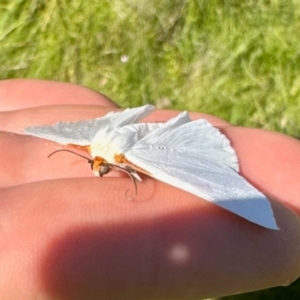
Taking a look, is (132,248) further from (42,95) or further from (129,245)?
(42,95)

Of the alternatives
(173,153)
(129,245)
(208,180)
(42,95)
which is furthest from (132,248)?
(42,95)

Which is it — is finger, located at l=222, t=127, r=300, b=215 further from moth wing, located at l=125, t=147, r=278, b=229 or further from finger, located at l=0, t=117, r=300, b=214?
moth wing, located at l=125, t=147, r=278, b=229

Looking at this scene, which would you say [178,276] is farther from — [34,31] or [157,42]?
[34,31]

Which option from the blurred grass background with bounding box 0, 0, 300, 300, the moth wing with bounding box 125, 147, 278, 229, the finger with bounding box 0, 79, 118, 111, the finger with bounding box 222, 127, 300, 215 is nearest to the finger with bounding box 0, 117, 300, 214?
the finger with bounding box 222, 127, 300, 215

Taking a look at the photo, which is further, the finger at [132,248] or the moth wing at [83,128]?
the moth wing at [83,128]

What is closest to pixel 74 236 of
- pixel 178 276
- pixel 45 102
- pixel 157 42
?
pixel 178 276

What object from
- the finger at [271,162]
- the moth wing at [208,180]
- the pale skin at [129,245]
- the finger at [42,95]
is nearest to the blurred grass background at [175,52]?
the finger at [42,95]

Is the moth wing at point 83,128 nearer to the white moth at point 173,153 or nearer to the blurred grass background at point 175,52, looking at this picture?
the white moth at point 173,153
